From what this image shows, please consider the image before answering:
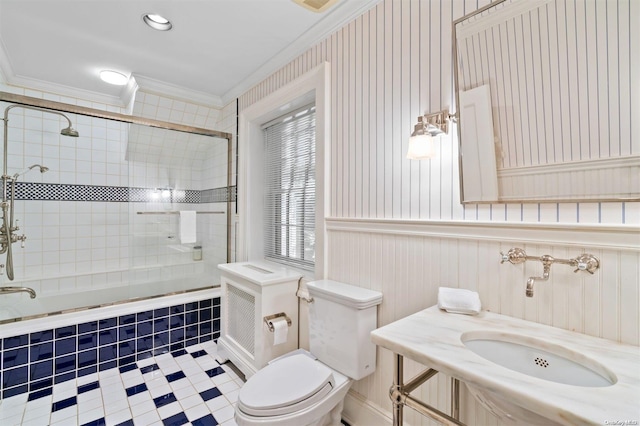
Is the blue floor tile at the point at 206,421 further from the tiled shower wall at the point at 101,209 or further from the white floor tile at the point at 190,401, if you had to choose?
the tiled shower wall at the point at 101,209

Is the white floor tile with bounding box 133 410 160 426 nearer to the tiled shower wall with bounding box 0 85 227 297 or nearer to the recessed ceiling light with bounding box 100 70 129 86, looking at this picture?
the tiled shower wall with bounding box 0 85 227 297

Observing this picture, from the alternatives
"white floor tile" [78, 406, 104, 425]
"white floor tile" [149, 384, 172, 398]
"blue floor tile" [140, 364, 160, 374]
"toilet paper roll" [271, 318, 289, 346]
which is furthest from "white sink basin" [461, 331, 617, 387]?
"blue floor tile" [140, 364, 160, 374]

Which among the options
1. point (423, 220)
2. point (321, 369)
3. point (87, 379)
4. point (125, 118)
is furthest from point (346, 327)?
point (125, 118)

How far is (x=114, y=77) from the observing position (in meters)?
2.73

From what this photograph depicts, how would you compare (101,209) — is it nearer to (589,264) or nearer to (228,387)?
(228,387)

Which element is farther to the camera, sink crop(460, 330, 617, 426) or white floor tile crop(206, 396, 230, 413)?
white floor tile crop(206, 396, 230, 413)

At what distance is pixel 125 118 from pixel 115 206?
1.04 metres

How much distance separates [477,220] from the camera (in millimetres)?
1214

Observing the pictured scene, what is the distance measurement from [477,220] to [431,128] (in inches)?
16.2

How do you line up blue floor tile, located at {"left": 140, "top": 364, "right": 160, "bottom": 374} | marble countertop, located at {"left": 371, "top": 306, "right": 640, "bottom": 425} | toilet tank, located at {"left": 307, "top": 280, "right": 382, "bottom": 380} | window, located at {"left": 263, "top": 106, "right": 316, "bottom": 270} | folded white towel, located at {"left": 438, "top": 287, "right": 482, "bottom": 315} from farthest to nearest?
1. window, located at {"left": 263, "top": 106, "right": 316, "bottom": 270}
2. blue floor tile, located at {"left": 140, "top": 364, "right": 160, "bottom": 374}
3. toilet tank, located at {"left": 307, "top": 280, "right": 382, "bottom": 380}
4. folded white towel, located at {"left": 438, "top": 287, "right": 482, "bottom": 315}
5. marble countertop, located at {"left": 371, "top": 306, "right": 640, "bottom": 425}

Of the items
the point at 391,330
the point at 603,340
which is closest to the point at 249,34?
the point at 391,330

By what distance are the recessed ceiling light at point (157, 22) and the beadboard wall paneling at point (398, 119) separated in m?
0.96

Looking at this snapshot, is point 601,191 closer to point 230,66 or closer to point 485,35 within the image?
point 485,35

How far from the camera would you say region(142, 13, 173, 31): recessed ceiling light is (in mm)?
1865
